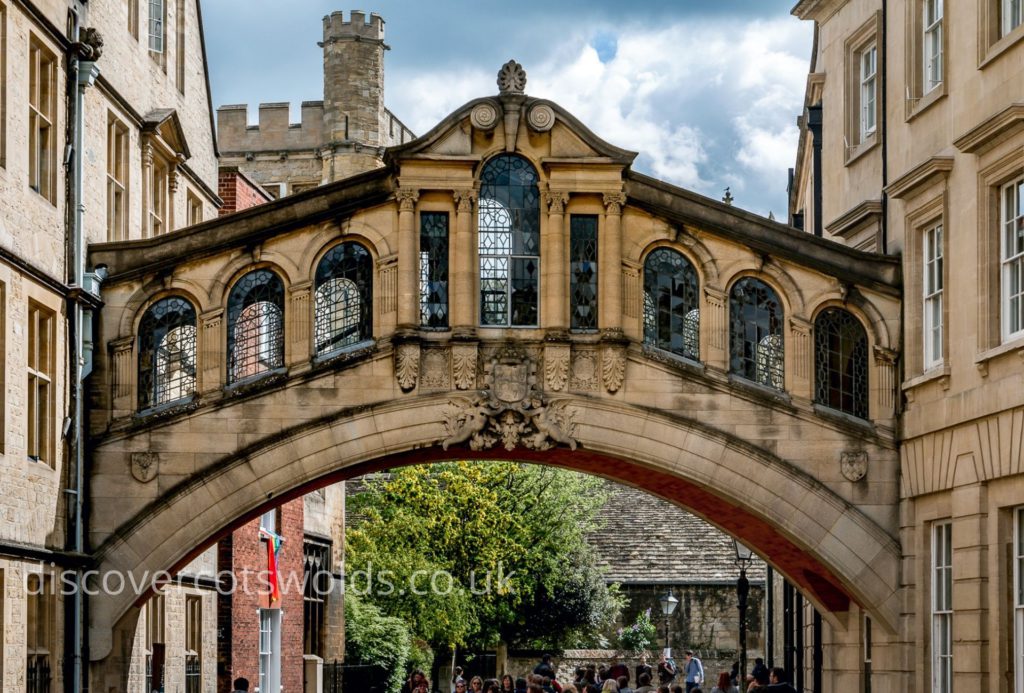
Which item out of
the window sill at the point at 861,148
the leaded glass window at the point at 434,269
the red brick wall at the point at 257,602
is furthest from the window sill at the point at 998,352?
the red brick wall at the point at 257,602

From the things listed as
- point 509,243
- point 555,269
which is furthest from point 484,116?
point 555,269

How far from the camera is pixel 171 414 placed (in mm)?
24703

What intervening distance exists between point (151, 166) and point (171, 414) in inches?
211

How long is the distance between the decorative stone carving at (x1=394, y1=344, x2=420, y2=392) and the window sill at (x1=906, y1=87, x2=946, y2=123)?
6.83 metres

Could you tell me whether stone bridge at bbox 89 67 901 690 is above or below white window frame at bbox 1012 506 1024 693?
above

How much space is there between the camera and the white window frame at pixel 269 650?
36188 millimetres

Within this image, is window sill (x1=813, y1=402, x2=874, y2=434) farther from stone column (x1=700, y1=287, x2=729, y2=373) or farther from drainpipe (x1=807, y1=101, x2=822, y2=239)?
drainpipe (x1=807, y1=101, x2=822, y2=239)

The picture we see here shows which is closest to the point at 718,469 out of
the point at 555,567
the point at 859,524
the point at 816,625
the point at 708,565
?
the point at 859,524

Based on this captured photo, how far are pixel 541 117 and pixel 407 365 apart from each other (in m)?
3.62

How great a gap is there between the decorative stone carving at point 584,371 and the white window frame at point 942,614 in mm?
4675

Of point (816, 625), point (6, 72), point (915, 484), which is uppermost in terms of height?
point (6, 72)

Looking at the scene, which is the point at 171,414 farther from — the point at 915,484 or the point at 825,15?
the point at 825,15

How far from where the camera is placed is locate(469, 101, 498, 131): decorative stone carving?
2514 centimetres

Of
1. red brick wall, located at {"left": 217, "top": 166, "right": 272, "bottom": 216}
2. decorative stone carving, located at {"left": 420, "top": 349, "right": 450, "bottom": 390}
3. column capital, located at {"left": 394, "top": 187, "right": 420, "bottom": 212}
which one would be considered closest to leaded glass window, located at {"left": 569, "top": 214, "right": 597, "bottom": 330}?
decorative stone carving, located at {"left": 420, "top": 349, "right": 450, "bottom": 390}
